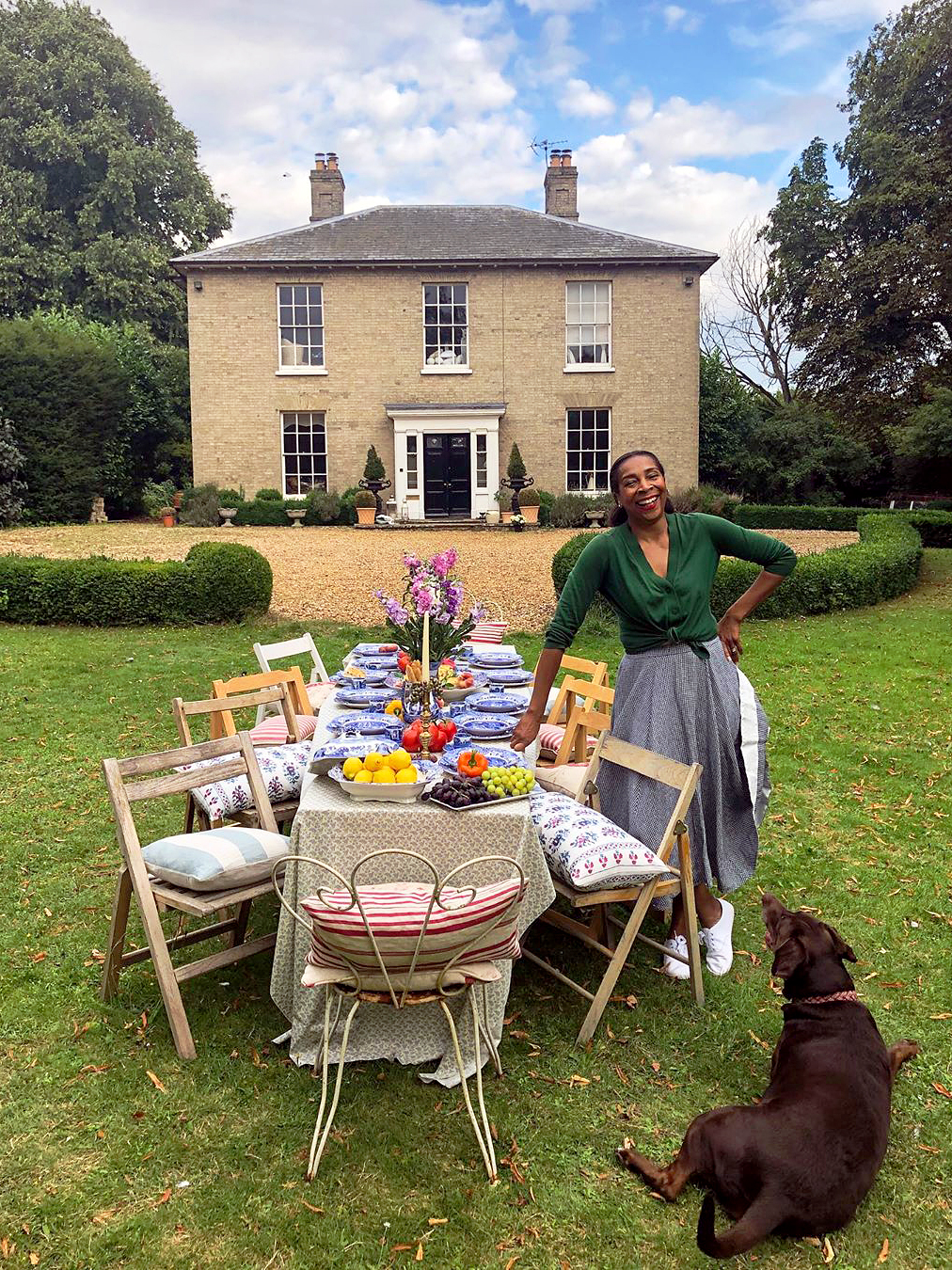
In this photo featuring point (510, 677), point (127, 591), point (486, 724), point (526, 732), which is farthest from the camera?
point (127, 591)

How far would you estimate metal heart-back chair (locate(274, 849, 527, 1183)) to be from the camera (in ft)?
8.39

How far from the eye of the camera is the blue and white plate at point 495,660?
537 cm

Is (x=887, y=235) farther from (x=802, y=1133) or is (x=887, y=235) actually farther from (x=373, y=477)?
(x=802, y=1133)

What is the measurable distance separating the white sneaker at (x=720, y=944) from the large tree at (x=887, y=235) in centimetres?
2018

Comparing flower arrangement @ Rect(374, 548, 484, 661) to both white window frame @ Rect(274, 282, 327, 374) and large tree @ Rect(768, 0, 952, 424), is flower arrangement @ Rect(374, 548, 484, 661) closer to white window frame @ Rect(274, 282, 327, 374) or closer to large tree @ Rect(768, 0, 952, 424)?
large tree @ Rect(768, 0, 952, 424)

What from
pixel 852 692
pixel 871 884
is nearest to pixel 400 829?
pixel 871 884

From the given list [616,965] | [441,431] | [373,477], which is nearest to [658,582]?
[616,965]

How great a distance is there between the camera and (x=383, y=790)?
126 inches

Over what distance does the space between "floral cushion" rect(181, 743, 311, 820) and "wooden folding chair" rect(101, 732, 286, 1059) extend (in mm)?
93

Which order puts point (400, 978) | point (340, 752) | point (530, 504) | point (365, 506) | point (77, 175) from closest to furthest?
point (400, 978) < point (340, 752) < point (365, 506) < point (530, 504) < point (77, 175)

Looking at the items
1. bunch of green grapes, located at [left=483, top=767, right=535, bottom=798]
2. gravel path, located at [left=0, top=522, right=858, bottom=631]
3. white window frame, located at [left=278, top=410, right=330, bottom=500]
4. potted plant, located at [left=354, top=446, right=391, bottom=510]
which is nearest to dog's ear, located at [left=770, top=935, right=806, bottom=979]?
bunch of green grapes, located at [left=483, top=767, right=535, bottom=798]

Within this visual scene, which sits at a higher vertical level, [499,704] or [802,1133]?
[499,704]

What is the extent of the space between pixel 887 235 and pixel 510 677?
84.6 feet

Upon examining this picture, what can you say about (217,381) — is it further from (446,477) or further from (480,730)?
(480,730)
